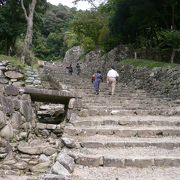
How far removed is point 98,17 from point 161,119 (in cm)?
2001

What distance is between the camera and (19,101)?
34.7 ft

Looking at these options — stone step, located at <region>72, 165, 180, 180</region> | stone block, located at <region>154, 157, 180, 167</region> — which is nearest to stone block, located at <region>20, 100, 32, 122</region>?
stone step, located at <region>72, 165, 180, 180</region>

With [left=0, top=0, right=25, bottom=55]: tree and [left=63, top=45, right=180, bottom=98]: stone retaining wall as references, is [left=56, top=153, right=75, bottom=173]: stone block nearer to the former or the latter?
[left=63, top=45, right=180, bottom=98]: stone retaining wall

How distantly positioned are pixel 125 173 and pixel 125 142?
5.19ft

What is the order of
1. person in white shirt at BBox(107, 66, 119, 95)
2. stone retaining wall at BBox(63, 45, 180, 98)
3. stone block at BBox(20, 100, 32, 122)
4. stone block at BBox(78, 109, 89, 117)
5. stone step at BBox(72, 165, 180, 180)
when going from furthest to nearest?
stone retaining wall at BBox(63, 45, 180, 98) → person in white shirt at BBox(107, 66, 119, 95) → stone block at BBox(78, 109, 89, 117) → stone block at BBox(20, 100, 32, 122) → stone step at BBox(72, 165, 180, 180)

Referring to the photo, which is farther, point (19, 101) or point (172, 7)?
point (172, 7)

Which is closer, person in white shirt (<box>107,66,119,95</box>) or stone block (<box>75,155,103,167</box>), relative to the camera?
Result: stone block (<box>75,155,103,167</box>)

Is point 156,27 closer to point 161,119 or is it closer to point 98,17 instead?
point 98,17

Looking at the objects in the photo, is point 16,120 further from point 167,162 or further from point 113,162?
point 167,162

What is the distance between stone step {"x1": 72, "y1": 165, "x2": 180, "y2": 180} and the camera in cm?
601

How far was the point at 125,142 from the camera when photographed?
7887 millimetres

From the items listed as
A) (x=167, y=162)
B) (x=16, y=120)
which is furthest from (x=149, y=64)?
(x=167, y=162)

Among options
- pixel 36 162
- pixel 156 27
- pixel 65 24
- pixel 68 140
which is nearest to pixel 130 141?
pixel 68 140

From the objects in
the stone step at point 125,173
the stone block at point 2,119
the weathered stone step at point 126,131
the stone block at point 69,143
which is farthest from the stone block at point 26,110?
the stone step at point 125,173
